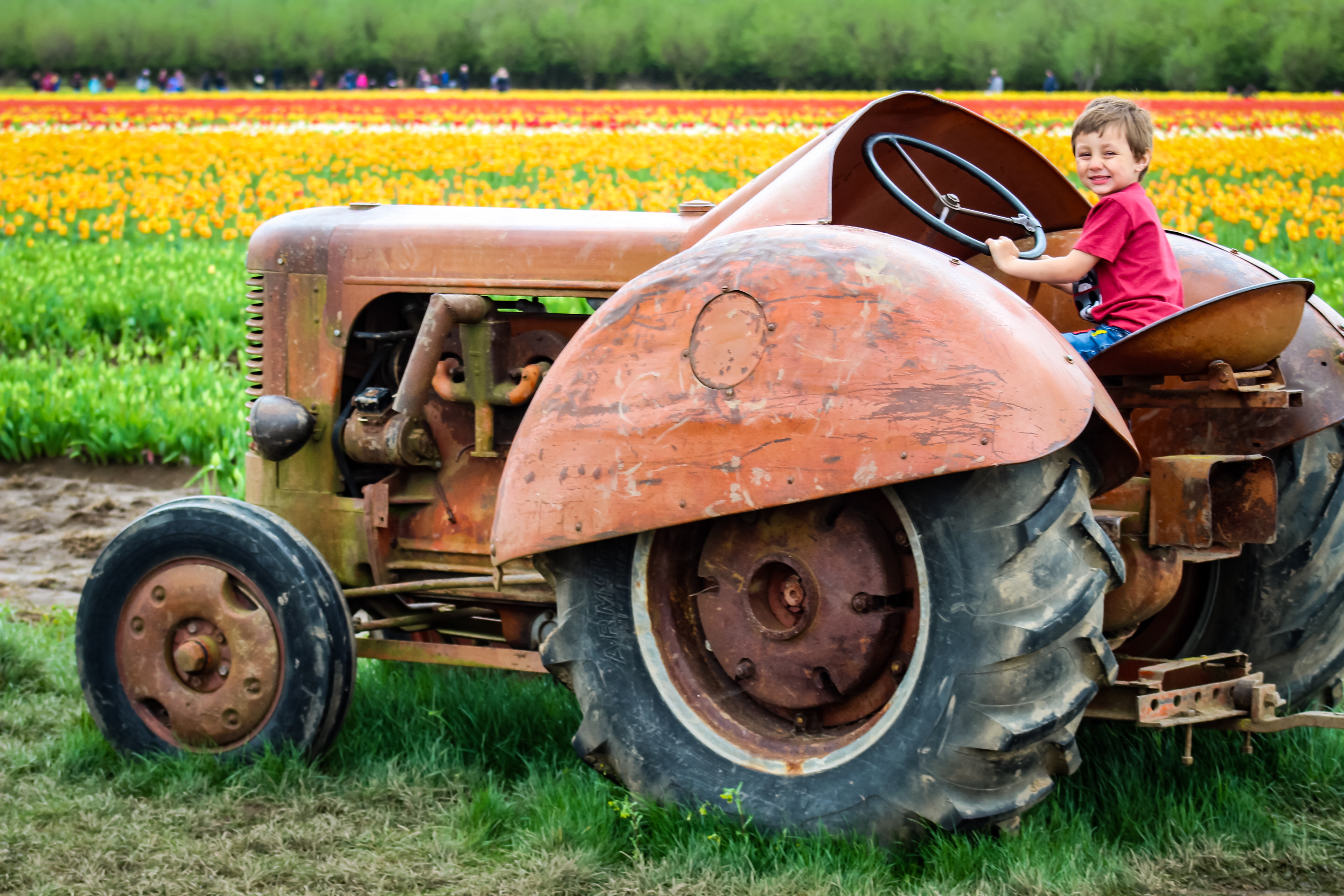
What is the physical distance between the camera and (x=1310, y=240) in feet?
32.8

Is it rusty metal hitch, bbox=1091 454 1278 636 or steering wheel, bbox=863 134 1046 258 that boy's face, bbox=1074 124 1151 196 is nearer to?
steering wheel, bbox=863 134 1046 258

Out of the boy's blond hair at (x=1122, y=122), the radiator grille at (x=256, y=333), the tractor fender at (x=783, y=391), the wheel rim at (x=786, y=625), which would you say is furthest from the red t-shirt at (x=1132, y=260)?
the radiator grille at (x=256, y=333)

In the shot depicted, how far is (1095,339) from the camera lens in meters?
2.80

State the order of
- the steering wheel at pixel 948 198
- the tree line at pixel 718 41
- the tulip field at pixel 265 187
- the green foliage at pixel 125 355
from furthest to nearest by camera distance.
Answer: the tree line at pixel 718 41, the tulip field at pixel 265 187, the green foliage at pixel 125 355, the steering wheel at pixel 948 198

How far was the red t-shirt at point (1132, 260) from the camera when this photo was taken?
2834 millimetres

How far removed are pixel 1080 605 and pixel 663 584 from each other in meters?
0.88

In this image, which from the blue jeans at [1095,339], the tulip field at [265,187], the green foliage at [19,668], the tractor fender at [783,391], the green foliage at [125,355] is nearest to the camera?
the tractor fender at [783,391]

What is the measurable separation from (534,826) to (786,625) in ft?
2.54

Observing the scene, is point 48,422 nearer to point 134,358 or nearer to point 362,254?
point 134,358

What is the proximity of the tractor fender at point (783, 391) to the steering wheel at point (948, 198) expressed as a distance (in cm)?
48

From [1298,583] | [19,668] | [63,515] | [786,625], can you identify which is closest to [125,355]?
[63,515]

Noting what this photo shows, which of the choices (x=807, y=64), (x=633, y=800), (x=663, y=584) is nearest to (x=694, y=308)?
(x=663, y=584)

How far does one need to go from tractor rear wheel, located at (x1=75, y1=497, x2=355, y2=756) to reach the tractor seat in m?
1.97

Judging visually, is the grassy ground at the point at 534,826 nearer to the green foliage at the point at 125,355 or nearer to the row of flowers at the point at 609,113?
the green foliage at the point at 125,355
